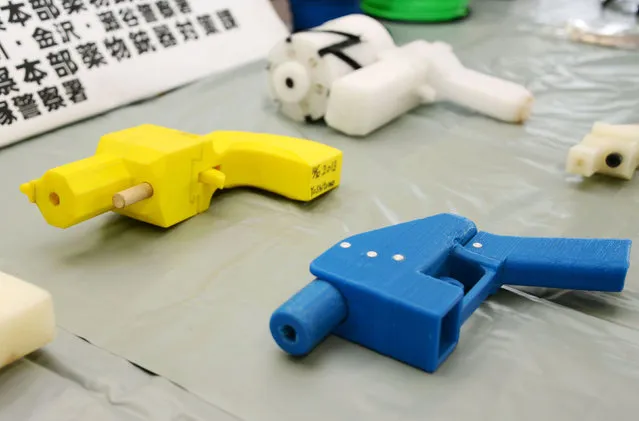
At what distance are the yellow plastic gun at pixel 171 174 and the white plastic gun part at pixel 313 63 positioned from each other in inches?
8.0

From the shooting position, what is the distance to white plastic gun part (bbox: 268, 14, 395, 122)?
38.7 inches

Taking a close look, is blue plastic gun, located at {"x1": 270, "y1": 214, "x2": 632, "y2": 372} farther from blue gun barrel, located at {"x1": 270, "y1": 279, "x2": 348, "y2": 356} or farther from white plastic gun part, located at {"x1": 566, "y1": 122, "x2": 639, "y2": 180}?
white plastic gun part, located at {"x1": 566, "y1": 122, "x2": 639, "y2": 180}

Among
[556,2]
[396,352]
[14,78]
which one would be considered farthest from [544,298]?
[556,2]

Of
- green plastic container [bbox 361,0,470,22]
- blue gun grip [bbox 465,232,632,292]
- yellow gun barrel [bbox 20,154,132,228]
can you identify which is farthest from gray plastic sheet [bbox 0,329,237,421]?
green plastic container [bbox 361,0,470,22]

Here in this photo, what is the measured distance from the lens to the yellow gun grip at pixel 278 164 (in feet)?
2.56

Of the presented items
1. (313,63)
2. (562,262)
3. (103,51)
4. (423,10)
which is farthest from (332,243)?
(423,10)

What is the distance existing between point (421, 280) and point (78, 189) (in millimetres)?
347

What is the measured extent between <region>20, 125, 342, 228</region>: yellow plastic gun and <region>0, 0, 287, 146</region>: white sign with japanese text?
1.09ft

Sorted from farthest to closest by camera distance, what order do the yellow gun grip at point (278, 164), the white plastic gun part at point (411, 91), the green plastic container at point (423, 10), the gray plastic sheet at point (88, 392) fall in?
the green plastic container at point (423, 10) → the white plastic gun part at point (411, 91) → the yellow gun grip at point (278, 164) → the gray plastic sheet at point (88, 392)

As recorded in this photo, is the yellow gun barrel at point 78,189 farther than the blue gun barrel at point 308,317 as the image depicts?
Yes

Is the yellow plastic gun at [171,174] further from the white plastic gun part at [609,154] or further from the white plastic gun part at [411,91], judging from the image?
the white plastic gun part at [609,154]

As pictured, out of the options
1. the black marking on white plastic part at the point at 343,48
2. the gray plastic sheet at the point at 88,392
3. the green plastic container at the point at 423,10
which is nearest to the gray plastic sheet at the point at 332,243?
the gray plastic sheet at the point at 88,392

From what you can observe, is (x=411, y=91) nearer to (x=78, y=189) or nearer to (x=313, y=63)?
(x=313, y=63)

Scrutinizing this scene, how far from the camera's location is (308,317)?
0.52 m
